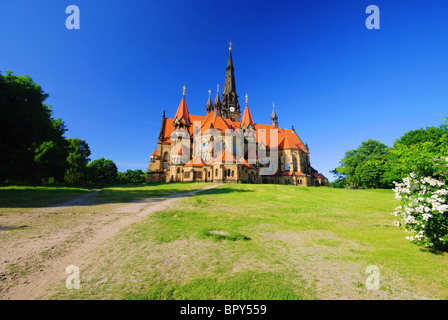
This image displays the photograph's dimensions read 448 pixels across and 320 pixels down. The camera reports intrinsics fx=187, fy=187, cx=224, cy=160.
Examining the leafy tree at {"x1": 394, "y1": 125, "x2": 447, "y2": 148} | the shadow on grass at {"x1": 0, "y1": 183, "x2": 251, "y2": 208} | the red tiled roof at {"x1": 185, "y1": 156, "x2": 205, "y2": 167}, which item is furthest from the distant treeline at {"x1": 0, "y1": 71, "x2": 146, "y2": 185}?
the leafy tree at {"x1": 394, "y1": 125, "x2": 447, "y2": 148}

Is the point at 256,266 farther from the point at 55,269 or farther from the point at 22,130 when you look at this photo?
the point at 22,130

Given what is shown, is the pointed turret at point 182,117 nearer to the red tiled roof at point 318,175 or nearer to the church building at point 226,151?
the church building at point 226,151

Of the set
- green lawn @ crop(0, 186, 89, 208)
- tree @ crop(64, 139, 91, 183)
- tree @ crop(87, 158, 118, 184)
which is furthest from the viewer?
tree @ crop(87, 158, 118, 184)

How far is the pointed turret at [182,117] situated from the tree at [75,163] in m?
25.7

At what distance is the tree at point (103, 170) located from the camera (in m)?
64.6

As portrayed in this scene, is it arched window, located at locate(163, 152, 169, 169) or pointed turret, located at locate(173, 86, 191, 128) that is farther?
arched window, located at locate(163, 152, 169, 169)

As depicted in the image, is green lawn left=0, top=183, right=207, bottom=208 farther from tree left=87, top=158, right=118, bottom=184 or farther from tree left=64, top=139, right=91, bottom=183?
tree left=87, top=158, right=118, bottom=184

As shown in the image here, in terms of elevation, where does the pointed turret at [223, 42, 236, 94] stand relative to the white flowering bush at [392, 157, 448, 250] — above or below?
above

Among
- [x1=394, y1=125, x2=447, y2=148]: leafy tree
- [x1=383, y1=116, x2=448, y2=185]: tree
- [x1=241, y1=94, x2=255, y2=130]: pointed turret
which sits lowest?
[x1=383, y1=116, x2=448, y2=185]: tree

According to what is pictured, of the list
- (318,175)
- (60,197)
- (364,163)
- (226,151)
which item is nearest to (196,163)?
(226,151)

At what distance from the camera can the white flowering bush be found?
5152mm

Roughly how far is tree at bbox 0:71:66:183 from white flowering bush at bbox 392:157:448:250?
3109 centimetres

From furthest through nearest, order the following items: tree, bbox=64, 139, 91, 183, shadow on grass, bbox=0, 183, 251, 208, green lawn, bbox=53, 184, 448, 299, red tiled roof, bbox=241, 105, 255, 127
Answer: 1. red tiled roof, bbox=241, 105, 255, 127
2. tree, bbox=64, 139, 91, 183
3. shadow on grass, bbox=0, 183, 251, 208
4. green lawn, bbox=53, 184, 448, 299

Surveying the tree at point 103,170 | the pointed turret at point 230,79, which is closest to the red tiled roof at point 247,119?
the pointed turret at point 230,79
